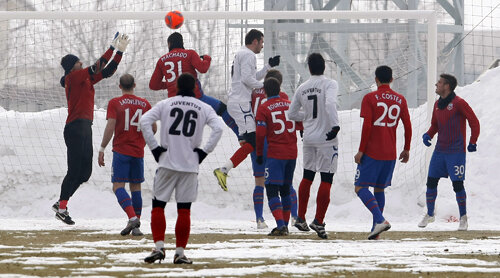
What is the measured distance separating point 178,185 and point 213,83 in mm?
13753

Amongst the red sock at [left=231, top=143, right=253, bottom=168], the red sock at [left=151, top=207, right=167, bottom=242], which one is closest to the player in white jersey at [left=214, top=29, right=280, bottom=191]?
the red sock at [left=231, top=143, right=253, bottom=168]

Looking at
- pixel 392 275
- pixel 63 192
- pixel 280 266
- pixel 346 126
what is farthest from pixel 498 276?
pixel 346 126

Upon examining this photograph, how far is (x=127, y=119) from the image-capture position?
11086 mm

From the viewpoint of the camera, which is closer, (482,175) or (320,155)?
(320,155)

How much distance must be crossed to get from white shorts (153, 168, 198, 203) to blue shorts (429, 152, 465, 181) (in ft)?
17.8

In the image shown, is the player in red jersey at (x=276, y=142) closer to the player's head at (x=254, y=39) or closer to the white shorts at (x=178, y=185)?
the player's head at (x=254, y=39)

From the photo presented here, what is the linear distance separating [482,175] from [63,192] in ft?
23.5

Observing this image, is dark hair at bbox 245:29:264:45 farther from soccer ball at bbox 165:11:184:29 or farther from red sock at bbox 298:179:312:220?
red sock at bbox 298:179:312:220

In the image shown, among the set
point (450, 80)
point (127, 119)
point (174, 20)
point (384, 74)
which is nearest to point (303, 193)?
point (384, 74)

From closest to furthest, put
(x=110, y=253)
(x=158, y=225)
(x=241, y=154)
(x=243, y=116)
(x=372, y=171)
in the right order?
1. (x=158, y=225)
2. (x=110, y=253)
3. (x=372, y=171)
4. (x=241, y=154)
5. (x=243, y=116)

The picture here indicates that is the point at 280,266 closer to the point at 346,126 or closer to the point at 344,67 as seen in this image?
the point at 346,126

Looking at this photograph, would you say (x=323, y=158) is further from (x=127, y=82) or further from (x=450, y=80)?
(x=450, y=80)

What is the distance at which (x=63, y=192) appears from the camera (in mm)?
12461

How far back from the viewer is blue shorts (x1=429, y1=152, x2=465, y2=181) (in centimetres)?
1251
